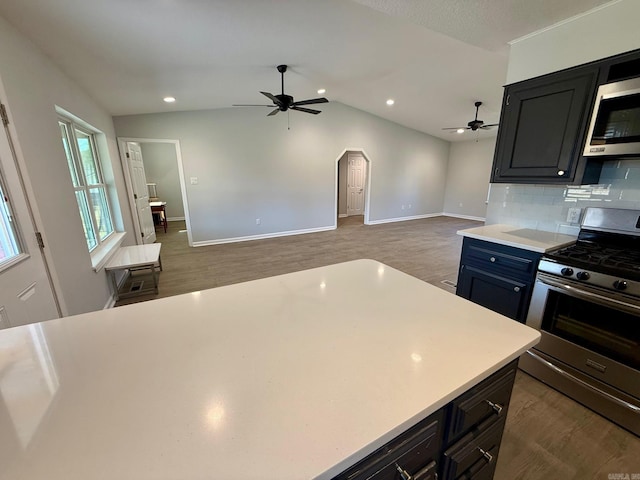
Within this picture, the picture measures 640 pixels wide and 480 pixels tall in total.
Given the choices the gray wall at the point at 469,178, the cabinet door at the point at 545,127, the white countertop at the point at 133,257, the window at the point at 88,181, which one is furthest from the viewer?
the gray wall at the point at 469,178

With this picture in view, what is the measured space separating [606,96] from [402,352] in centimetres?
220

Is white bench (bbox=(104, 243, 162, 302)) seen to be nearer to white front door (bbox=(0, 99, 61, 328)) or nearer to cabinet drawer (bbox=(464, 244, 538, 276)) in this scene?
white front door (bbox=(0, 99, 61, 328))

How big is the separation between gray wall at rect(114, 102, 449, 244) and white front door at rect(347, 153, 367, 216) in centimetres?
153

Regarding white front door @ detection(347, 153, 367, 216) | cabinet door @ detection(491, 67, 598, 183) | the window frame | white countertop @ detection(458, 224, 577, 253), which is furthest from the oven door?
white front door @ detection(347, 153, 367, 216)

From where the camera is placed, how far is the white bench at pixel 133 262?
304 centimetres

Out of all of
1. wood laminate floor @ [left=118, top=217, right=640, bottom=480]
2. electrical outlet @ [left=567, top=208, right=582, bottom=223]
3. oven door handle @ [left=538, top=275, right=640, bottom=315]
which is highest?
electrical outlet @ [left=567, top=208, right=582, bottom=223]

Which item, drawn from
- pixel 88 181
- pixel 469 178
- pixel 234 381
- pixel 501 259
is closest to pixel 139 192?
pixel 88 181

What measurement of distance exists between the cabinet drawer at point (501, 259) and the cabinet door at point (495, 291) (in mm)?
82

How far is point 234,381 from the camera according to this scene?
687 mm

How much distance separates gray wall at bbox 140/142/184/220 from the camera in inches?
297

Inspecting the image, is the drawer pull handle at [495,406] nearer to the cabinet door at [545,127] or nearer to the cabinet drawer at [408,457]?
the cabinet drawer at [408,457]

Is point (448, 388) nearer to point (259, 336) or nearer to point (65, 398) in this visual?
point (259, 336)

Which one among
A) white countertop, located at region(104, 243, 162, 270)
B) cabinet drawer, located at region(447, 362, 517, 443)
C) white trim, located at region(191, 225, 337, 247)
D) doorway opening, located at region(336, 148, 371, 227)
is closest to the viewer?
cabinet drawer, located at region(447, 362, 517, 443)

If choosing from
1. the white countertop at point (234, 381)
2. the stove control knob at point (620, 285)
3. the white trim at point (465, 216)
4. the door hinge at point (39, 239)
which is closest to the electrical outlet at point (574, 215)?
the stove control knob at point (620, 285)
